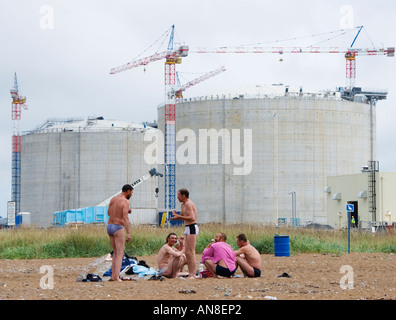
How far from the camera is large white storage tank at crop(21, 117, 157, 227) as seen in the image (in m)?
81.6

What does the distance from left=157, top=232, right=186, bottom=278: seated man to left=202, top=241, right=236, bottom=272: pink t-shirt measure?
57cm

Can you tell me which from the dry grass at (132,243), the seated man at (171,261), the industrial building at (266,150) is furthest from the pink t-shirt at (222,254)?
the industrial building at (266,150)

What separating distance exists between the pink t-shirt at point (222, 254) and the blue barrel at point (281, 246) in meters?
5.83

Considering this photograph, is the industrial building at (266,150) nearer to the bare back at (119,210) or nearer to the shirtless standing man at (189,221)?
the shirtless standing man at (189,221)

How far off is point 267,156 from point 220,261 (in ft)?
175

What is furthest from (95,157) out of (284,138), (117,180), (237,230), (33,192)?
(237,230)

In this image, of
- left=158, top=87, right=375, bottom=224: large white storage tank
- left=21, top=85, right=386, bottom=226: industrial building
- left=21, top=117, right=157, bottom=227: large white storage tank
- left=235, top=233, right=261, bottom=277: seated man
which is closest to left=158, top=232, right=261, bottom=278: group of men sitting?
left=235, top=233, right=261, bottom=277: seated man

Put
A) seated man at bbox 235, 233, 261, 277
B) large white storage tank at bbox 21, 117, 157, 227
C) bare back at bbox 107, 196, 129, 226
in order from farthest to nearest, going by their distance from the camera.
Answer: large white storage tank at bbox 21, 117, 157, 227
seated man at bbox 235, 233, 261, 277
bare back at bbox 107, 196, 129, 226

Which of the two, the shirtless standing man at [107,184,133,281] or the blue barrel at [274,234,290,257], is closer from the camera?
the shirtless standing man at [107,184,133,281]

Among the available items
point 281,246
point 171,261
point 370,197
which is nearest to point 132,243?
point 281,246

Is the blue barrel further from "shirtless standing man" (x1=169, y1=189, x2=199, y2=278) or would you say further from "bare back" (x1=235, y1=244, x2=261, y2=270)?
"shirtless standing man" (x1=169, y1=189, x2=199, y2=278)

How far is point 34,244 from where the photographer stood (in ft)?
73.9
